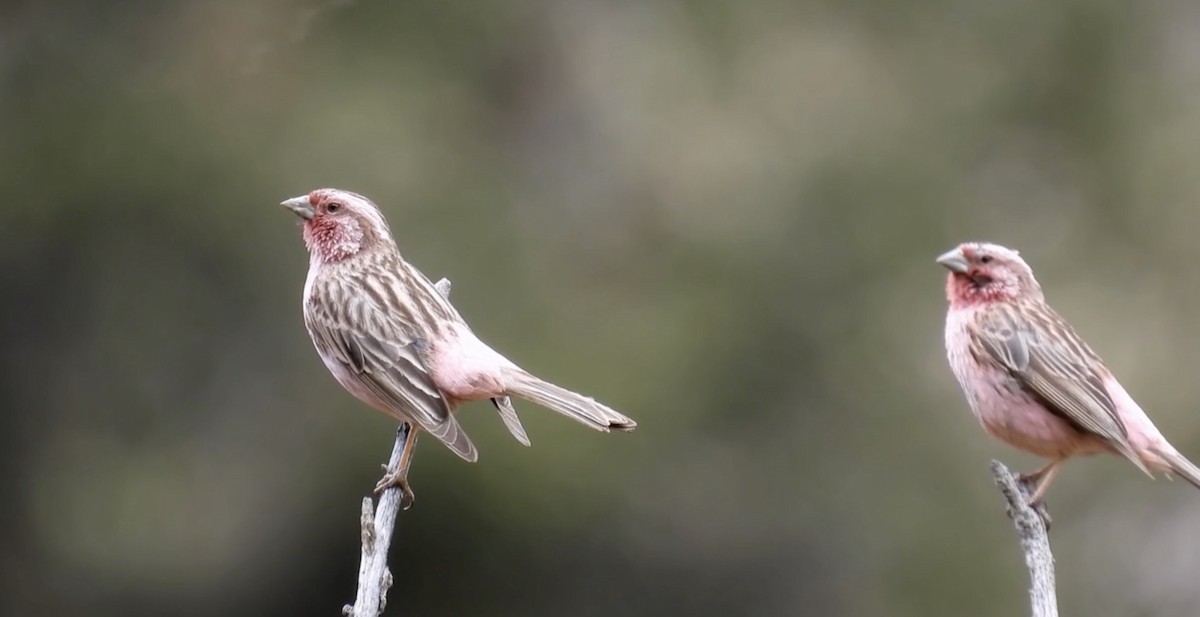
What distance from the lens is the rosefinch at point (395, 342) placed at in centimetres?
767

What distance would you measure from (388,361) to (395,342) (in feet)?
0.37

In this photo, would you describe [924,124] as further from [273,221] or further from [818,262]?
[273,221]

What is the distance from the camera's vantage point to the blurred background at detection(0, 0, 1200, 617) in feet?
52.7

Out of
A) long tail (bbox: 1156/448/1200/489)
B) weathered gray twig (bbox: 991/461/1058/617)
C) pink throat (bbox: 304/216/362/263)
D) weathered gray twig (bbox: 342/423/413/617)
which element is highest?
pink throat (bbox: 304/216/362/263)

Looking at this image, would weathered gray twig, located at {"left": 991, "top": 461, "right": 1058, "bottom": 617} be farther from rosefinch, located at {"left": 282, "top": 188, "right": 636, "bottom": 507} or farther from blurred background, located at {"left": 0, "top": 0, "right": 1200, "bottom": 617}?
blurred background, located at {"left": 0, "top": 0, "right": 1200, "bottom": 617}

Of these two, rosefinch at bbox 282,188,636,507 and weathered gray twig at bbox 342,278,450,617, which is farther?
rosefinch at bbox 282,188,636,507

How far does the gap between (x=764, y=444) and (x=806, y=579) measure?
122cm

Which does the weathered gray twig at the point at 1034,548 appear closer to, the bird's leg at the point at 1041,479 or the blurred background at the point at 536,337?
the bird's leg at the point at 1041,479

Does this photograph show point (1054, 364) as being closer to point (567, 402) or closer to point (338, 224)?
point (567, 402)

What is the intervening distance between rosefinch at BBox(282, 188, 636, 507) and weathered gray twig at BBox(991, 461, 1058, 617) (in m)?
1.41

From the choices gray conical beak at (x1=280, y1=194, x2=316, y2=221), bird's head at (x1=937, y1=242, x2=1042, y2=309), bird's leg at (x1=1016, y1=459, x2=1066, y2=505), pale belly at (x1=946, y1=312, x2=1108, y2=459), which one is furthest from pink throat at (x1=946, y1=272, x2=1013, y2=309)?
gray conical beak at (x1=280, y1=194, x2=316, y2=221)

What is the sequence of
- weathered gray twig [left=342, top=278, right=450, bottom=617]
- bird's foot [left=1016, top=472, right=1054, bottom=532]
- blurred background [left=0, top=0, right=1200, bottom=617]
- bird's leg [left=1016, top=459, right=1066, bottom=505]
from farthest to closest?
1. blurred background [left=0, top=0, right=1200, bottom=617]
2. bird's leg [left=1016, top=459, right=1066, bottom=505]
3. bird's foot [left=1016, top=472, right=1054, bottom=532]
4. weathered gray twig [left=342, top=278, right=450, bottom=617]

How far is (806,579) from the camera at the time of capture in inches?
667

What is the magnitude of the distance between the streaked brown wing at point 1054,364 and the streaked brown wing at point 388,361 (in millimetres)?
2294
